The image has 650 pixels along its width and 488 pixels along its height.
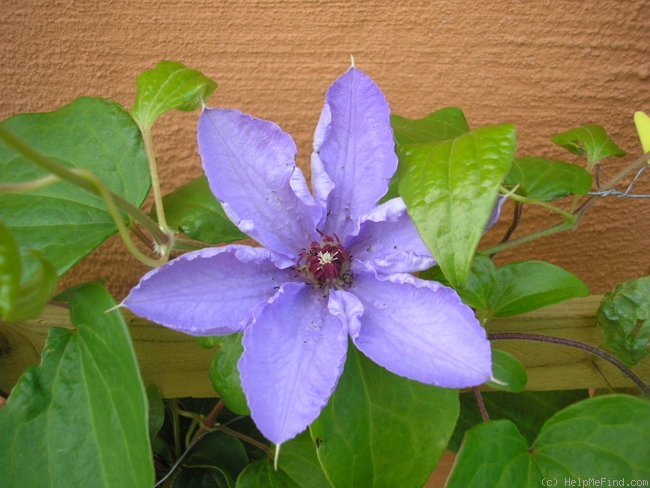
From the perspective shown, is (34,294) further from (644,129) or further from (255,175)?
(644,129)

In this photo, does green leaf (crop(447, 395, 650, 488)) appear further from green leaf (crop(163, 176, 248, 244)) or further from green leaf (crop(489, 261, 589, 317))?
green leaf (crop(163, 176, 248, 244))

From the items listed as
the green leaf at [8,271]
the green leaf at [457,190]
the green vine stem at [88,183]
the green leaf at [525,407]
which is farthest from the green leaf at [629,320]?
the green leaf at [8,271]

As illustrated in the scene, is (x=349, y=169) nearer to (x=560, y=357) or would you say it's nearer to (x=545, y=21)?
(x=560, y=357)

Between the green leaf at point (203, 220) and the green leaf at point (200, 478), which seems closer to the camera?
the green leaf at point (203, 220)

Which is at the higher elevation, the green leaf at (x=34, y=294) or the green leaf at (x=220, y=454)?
the green leaf at (x=34, y=294)

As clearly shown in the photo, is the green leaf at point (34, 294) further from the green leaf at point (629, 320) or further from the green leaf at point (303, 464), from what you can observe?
the green leaf at point (629, 320)

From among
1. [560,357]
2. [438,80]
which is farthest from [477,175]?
[438,80]

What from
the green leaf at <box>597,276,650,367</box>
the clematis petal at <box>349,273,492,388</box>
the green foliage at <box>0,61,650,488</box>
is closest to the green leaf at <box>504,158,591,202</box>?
the green foliage at <box>0,61,650,488</box>
